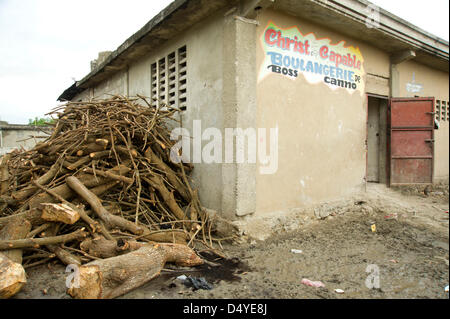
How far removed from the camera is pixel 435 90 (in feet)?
26.0

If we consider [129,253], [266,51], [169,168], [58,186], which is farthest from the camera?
[169,168]

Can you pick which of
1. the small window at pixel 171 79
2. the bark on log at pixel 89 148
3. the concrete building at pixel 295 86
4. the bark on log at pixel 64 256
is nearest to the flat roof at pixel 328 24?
the concrete building at pixel 295 86

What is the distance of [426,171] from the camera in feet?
21.5

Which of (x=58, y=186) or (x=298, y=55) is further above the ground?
(x=298, y=55)

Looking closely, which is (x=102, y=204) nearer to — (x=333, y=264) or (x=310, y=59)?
(x=333, y=264)

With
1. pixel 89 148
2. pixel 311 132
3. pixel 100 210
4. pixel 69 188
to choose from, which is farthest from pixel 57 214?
pixel 311 132

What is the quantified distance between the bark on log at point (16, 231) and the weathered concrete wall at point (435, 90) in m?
7.72

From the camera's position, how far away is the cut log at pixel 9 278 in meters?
2.31

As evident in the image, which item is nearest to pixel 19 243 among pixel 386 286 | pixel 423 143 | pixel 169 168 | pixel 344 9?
pixel 169 168

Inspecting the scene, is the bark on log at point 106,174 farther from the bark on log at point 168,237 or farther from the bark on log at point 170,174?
the bark on log at point 168,237

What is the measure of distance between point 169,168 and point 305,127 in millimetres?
2358

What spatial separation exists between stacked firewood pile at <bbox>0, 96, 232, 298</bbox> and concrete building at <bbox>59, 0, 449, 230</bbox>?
23.5 inches

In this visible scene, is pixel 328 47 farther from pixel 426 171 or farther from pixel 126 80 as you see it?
pixel 126 80

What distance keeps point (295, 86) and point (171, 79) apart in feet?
7.92
